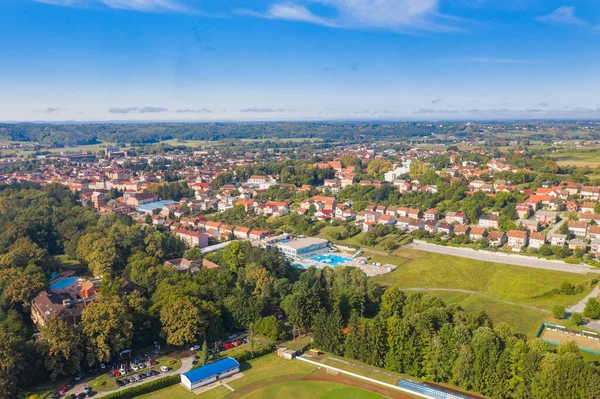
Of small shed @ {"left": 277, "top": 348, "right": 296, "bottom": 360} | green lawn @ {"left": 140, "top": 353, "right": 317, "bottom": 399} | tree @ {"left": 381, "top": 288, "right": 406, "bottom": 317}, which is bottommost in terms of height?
green lawn @ {"left": 140, "top": 353, "right": 317, "bottom": 399}

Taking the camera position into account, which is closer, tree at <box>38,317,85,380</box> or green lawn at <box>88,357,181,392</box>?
green lawn at <box>88,357,181,392</box>

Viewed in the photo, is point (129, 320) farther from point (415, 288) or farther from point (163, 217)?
point (163, 217)

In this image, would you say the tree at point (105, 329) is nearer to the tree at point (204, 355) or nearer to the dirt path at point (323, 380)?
the tree at point (204, 355)

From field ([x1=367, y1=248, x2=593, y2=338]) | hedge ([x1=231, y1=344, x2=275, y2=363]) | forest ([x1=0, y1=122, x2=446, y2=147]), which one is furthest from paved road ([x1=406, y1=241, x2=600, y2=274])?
forest ([x1=0, y1=122, x2=446, y2=147])

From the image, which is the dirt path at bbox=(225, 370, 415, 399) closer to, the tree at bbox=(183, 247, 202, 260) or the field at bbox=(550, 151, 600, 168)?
the tree at bbox=(183, 247, 202, 260)

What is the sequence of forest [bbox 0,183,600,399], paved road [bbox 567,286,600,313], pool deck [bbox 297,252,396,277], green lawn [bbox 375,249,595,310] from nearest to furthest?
forest [bbox 0,183,600,399], paved road [bbox 567,286,600,313], green lawn [bbox 375,249,595,310], pool deck [bbox 297,252,396,277]

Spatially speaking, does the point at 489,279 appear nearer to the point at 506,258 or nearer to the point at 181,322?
the point at 506,258

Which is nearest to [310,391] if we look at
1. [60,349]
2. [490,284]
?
[60,349]

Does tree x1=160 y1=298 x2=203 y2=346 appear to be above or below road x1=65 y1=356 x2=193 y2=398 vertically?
above

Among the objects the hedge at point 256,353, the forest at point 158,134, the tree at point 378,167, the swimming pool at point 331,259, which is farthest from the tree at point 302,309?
the forest at point 158,134
